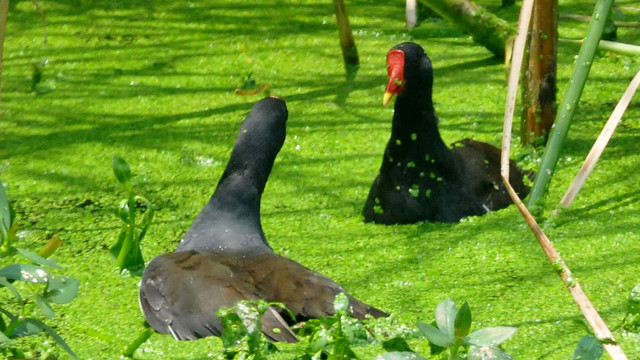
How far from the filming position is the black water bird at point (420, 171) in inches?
120

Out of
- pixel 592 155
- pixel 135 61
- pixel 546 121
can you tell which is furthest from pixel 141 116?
pixel 592 155

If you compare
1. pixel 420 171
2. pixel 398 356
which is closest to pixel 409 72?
pixel 420 171

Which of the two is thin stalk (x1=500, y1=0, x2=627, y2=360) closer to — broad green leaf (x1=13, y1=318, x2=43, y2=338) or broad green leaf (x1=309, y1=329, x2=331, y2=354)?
broad green leaf (x1=309, y1=329, x2=331, y2=354)

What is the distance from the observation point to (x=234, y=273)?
2.31 metres

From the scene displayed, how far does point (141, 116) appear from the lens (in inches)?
151

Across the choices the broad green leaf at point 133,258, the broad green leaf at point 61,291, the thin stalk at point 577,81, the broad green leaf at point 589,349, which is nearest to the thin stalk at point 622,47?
the thin stalk at point 577,81

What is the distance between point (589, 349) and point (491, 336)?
13 cm

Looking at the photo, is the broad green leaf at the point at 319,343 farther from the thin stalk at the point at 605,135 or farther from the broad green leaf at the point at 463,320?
the thin stalk at the point at 605,135

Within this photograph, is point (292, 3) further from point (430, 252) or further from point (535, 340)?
point (535, 340)

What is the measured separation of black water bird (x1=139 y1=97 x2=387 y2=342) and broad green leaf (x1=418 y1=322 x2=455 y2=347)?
2.51ft

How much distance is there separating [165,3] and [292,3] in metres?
0.60

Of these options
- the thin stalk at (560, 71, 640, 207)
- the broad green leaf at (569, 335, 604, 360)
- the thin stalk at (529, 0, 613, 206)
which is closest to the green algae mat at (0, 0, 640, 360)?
the broad green leaf at (569, 335, 604, 360)

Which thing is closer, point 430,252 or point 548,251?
point 548,251

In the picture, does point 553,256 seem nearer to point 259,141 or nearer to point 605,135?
point 605,135
